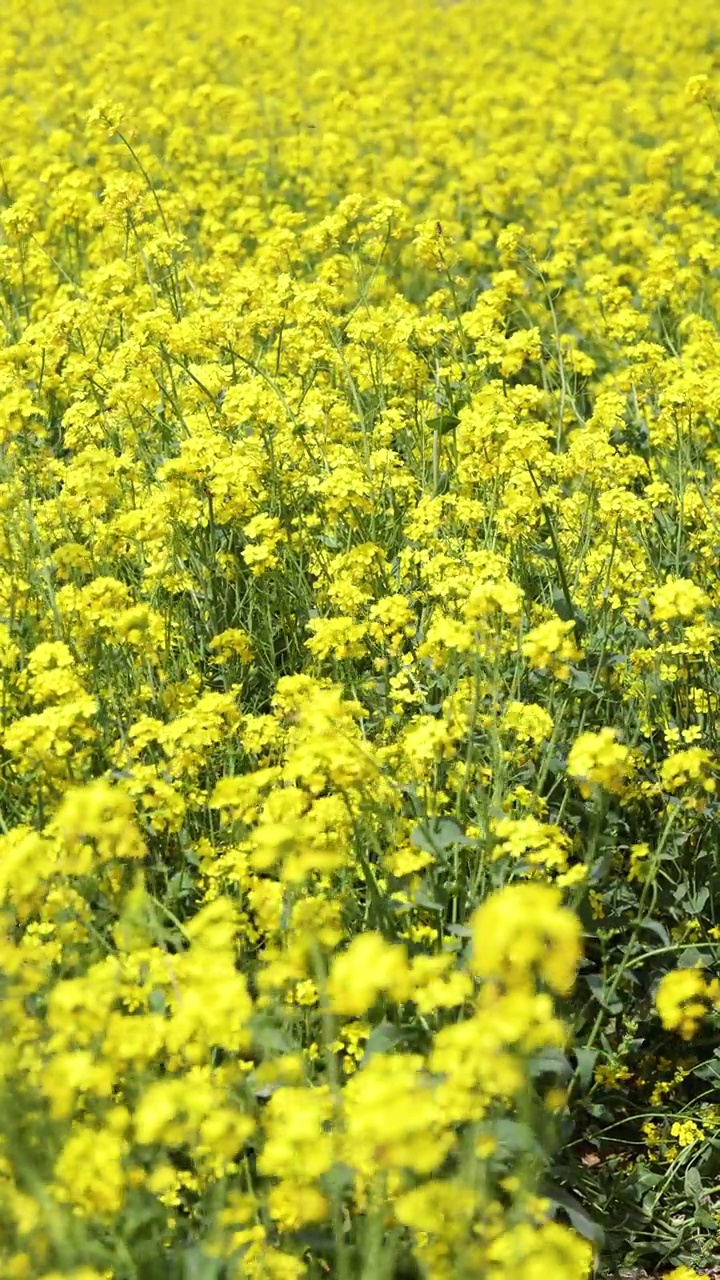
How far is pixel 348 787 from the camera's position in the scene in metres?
2.97

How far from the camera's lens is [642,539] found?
13.7 feet

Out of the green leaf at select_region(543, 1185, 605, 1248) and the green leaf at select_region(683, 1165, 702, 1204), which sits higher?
the green leaf at select_region(543, 1185, 605, 1248)

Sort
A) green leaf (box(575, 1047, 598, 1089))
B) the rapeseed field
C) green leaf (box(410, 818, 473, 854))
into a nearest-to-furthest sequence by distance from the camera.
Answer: the rapeseed field
green leaf (box(575, 1047, 598, 1089))
green leaf (box(410, 818, 473, 854))

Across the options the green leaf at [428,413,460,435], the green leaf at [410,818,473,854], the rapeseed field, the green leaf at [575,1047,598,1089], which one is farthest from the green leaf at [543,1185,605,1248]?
the green leaf at [428,413,460,435]

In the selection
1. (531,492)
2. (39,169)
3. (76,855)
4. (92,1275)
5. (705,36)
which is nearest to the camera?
(92,1275)

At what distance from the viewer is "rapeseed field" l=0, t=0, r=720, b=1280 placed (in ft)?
7.38

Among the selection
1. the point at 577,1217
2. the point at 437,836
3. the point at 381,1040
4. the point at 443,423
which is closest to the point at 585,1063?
the point at 577,1217

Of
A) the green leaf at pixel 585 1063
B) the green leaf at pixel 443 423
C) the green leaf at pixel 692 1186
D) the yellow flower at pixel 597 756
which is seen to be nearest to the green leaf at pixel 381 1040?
the green leaf at pixel 585 1063

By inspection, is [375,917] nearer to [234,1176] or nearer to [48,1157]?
[234,1176]

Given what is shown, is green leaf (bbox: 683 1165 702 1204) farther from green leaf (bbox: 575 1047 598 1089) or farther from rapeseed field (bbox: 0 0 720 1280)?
green leaf (bbox: 575 1047 598 1089)

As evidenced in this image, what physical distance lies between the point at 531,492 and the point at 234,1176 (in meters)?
2.07

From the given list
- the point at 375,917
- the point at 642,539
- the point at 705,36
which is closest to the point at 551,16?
the point at 705,36

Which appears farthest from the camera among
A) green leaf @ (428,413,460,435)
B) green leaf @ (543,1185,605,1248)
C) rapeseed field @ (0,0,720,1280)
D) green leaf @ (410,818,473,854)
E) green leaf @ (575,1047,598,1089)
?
green leaf @ (428,413,460,435)

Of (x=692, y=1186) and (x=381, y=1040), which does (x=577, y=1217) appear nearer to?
(x=381, y=1040)
